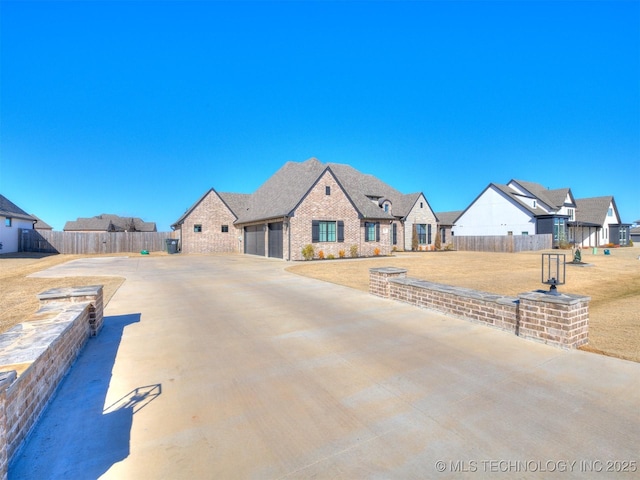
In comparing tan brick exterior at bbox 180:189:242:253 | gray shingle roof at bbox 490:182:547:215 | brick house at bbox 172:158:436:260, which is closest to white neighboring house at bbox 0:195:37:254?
brick house at bbox 172:158:436:260

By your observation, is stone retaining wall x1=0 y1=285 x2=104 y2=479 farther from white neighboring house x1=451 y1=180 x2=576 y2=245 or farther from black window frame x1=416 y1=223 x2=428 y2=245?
white neighboring house x1=451 y1=180 x2=576 y2=245

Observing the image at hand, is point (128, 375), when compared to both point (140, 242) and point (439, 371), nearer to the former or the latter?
point (439, 371)

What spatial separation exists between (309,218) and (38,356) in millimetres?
19135

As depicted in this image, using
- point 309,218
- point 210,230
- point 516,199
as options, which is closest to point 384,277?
point 309,218

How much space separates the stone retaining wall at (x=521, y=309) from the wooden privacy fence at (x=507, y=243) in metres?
29.2

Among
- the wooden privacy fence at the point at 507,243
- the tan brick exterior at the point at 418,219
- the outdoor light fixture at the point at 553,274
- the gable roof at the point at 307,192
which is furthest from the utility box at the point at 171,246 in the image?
the wooden privacy fence at the point at 507,243

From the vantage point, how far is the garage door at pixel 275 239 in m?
Answer: 22.5

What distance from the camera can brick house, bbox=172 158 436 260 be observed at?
72.7 ft

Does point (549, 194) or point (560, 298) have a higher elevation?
point (549, 194)

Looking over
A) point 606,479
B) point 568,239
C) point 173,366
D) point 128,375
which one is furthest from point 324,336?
point 568,239

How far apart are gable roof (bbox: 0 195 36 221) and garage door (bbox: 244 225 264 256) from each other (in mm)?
19314

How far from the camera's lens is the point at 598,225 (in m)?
40.8

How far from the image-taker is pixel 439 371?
14.1 ft

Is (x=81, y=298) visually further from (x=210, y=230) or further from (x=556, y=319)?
(x=210, y=230)
